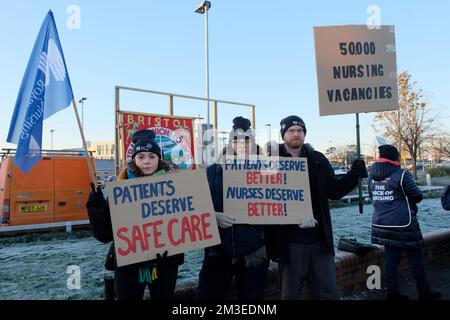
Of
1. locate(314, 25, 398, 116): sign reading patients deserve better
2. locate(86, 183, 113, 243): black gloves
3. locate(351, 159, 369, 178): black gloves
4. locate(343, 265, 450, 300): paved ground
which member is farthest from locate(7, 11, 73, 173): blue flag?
locate(343, 265, 450, 300): paved ground

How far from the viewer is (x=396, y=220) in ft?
13.1

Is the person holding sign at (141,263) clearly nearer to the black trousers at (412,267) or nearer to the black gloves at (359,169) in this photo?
the black gloves at (359,169)

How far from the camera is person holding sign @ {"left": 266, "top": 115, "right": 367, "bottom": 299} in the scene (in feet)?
9.84

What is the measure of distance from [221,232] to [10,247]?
589cm

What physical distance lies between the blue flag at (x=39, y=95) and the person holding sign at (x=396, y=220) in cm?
348

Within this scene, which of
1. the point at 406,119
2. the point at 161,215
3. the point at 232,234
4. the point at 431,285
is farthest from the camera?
the point at 406,119

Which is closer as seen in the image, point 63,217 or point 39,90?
point 39,90

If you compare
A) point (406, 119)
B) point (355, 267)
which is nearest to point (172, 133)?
point (355, 267)

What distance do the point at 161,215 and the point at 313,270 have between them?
1387 millimetres

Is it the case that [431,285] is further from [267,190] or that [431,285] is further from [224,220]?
[224,220]

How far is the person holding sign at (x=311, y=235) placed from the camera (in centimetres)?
300
